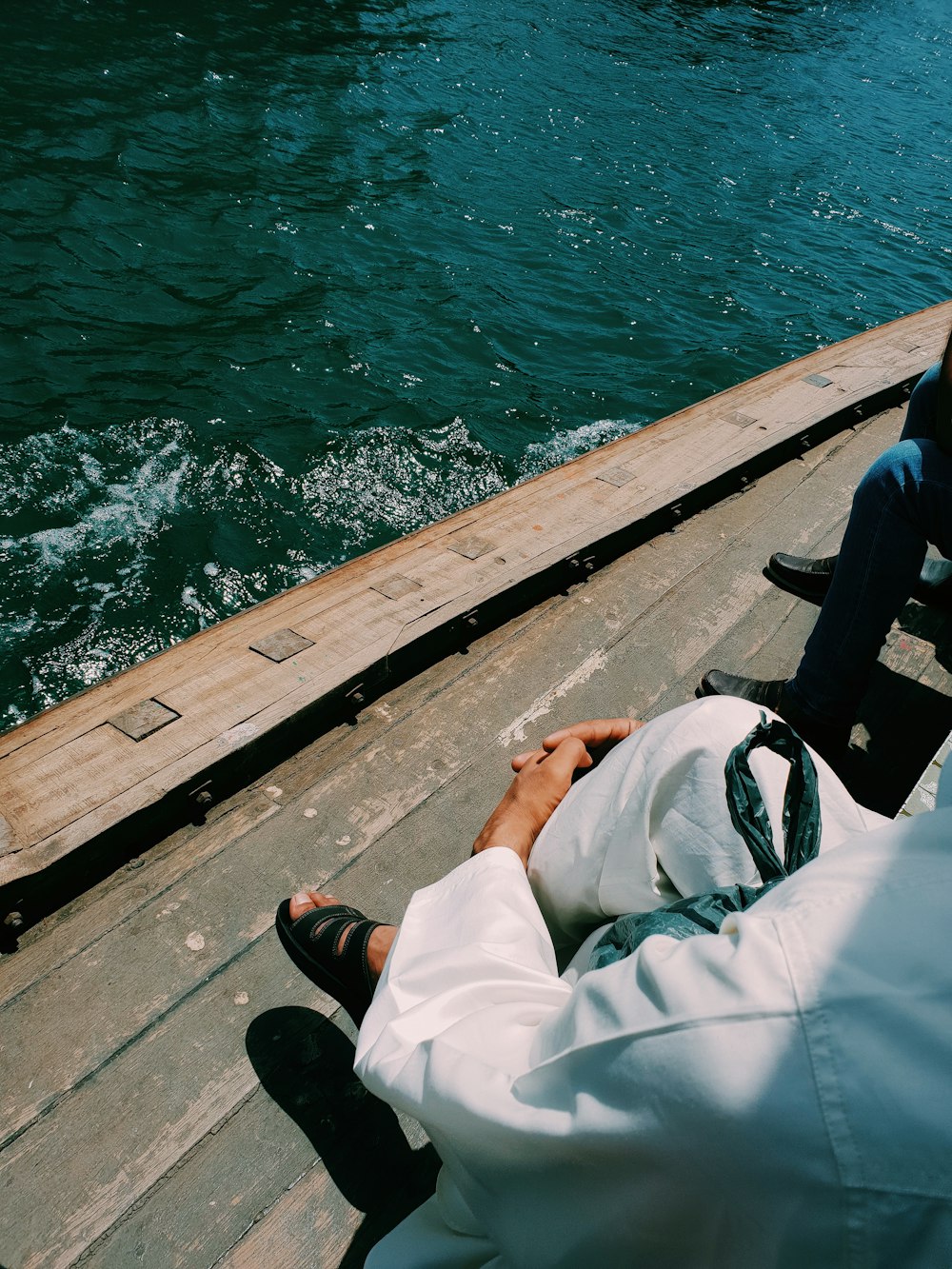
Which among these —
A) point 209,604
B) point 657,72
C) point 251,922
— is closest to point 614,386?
point 209,604

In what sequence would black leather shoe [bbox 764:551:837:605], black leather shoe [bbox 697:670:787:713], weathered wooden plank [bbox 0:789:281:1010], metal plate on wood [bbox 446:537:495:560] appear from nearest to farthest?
weathered wooden plank [bbox 0:789:281:1010]
black leather shoe [bbox 697:670:787:713]
metal plate on wood [bbox 446:537:495:560]
black leather shoe [bbox 764:551:837:605]

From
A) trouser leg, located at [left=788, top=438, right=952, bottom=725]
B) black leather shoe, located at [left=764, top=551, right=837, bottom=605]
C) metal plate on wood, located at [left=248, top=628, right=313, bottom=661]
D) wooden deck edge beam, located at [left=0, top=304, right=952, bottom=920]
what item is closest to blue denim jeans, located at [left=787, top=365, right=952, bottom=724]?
trouser leg, located at [left=788, top=438, right=952, bottom=725]

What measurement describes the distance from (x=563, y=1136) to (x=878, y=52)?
881 inches

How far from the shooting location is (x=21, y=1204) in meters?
1.37

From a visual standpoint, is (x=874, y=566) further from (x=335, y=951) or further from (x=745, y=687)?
(x=335, y=951)

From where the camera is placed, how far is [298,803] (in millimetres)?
2072

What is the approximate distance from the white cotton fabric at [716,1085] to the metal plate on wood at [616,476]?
8.17ft

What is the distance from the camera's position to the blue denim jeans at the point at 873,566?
81.1 inches

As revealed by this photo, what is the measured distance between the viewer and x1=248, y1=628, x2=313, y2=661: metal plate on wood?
2.32m

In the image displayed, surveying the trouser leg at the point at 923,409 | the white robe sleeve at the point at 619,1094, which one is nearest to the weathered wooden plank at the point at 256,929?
the white robe sleeve at the point at 619,1094

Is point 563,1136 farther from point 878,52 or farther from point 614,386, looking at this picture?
point 878,52

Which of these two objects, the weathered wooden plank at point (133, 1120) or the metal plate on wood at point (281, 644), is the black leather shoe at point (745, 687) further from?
the weathered wooden plank at point (133, 1120)

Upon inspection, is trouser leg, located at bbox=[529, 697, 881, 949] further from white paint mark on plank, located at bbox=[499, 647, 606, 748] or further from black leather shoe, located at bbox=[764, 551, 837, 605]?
black leather shoe, located at bbox=[764, 551, 837, 605]

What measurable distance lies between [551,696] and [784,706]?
1.94 ft
